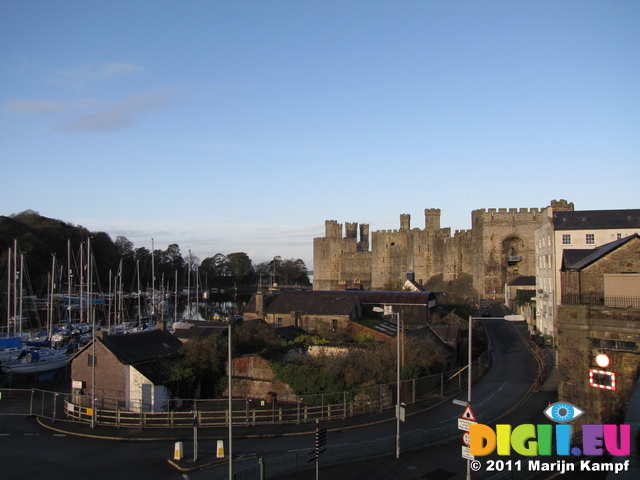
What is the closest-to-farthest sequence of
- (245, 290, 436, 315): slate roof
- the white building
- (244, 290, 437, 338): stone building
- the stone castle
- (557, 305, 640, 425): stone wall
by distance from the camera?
(557, 305, 640, 425): stone wall → the white building → (244, 290, 437, 338): stone building → (245, 290, 436, 315): slate roof → the stone castle

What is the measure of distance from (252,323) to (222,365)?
8.02 metres

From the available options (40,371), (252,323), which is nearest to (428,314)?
(252,323)

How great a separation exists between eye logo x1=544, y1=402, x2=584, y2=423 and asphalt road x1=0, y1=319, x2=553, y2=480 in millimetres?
3936

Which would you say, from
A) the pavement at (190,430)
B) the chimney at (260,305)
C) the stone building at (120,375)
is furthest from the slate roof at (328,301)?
the pavement at (190,430)

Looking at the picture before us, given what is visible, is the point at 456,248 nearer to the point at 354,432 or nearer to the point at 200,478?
the point at 354,432

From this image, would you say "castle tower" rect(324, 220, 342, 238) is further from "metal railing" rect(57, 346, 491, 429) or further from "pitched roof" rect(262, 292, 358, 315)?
"metal railing" rect(57, 346, 491, 429)

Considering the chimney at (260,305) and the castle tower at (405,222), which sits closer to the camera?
the chimney at (260,305)

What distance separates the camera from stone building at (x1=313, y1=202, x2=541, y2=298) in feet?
253

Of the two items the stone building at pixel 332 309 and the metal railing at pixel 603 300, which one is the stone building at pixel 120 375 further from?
the metal railing at pixel 603 300

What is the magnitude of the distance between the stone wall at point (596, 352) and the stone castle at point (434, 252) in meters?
53.3

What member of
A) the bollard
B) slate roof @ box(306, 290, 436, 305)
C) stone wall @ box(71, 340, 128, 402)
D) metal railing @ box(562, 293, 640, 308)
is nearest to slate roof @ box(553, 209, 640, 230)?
slate roof @ box(306, 290, 436, 305)

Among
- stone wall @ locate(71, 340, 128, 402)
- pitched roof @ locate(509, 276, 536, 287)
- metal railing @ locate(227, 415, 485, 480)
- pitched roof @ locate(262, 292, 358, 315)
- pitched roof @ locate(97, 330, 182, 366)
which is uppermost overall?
pitched roof @ locate(509, 276, 536, 287)

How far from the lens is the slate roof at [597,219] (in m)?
45.8

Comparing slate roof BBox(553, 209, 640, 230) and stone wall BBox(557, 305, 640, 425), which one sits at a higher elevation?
slate roof BBox(553, 209, 640, 230)
